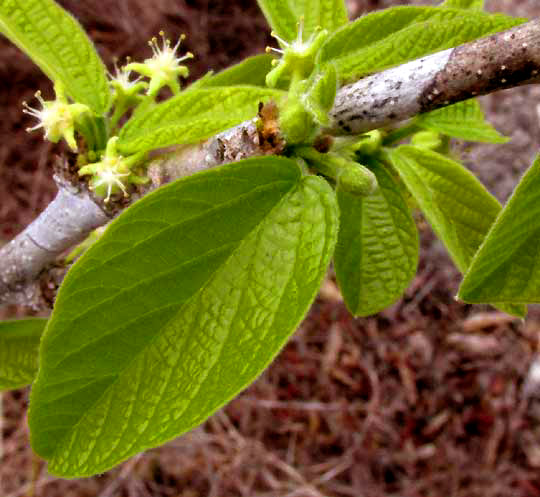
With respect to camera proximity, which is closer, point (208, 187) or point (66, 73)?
point (208, 187)

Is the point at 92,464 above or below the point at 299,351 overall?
above

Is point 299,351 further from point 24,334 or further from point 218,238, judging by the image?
point 218,238

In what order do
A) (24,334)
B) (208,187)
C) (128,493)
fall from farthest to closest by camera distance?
1. (128,493)
2. (24,334)
3. (208,187)

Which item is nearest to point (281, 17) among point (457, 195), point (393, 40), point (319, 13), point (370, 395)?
point (319, 13)

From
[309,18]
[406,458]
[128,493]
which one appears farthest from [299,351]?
[309,18]

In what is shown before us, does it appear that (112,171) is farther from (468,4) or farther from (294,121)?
(468,4)
